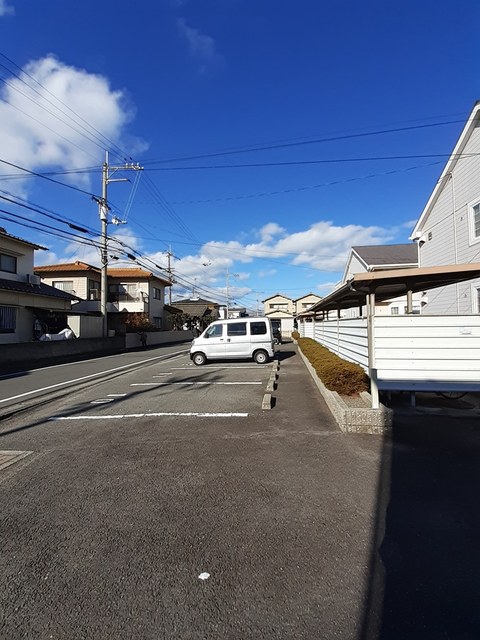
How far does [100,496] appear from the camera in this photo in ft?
12.2

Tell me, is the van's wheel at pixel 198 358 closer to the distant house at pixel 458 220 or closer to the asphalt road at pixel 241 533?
the asphalt road at pixel 241 533

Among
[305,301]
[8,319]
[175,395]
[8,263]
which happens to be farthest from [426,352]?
[305,301]

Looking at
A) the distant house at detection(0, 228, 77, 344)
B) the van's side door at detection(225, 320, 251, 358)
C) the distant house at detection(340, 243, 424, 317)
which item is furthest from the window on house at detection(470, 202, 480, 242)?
the distant house at detection(0, 228, 77, 344)

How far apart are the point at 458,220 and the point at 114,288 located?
32.9m

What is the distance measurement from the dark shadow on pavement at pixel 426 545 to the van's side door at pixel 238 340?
10.5m

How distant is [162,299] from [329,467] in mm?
41261

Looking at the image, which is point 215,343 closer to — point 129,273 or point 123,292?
point 123,292

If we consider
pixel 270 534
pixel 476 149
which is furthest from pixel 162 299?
pixel 270 534

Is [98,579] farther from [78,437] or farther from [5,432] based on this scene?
[5,432]

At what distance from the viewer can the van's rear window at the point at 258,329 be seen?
15.4m

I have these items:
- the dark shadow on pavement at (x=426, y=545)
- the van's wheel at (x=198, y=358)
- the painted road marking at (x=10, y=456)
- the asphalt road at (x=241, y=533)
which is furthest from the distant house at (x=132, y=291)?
the dark shadow on pavement at (x=426, y=545)

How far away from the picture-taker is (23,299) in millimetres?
22516

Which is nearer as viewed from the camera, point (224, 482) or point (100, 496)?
point (100, 496)

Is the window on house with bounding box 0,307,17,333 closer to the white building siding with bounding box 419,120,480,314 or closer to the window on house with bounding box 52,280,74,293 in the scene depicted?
the window on house with bounding box 52,280,74,293
